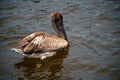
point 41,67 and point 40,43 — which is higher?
point 40,43

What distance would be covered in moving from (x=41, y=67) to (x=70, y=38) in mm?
2000

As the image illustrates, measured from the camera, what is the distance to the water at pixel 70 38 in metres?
8.38

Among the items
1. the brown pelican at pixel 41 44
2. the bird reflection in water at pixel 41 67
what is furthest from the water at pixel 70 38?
the brown pelican at pixel 41 44

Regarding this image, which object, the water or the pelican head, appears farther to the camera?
the pelican head

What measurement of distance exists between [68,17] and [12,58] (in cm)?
361

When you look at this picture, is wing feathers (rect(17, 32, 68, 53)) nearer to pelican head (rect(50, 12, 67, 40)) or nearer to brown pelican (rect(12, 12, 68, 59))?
brown pelican (rect(12, 12, 68, 59))

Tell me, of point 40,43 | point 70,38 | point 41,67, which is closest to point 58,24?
point 70,38

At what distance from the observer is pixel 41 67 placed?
8.85 metres

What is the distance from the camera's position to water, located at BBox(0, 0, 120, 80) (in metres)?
8.38

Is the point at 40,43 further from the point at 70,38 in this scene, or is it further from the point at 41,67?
the point at 70,38

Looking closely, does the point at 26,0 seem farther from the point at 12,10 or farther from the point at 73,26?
the point at 73,26

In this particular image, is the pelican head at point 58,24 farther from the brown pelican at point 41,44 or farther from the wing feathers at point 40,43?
the wing feathers at point 40,43

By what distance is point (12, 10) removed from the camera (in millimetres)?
12875

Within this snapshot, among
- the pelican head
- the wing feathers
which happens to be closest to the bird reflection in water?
the wing feathers
